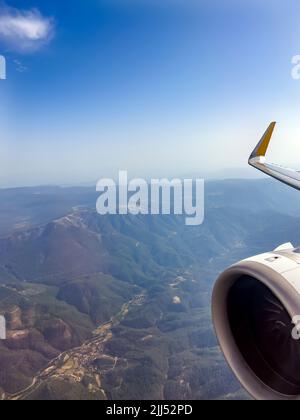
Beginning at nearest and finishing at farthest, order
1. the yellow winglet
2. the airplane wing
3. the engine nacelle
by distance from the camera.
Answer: the engine nacelle < the airplane wing < the yellow winglet

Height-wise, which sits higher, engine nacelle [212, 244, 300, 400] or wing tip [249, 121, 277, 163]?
wing tip [249, 121, 277, 163]

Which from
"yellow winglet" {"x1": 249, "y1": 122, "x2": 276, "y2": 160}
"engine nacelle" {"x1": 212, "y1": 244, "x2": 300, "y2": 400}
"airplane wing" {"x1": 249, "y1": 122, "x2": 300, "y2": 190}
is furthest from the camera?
"yellow winglet" {"x1": 249, "y1": 122, "x2": 276, "y2": 160}

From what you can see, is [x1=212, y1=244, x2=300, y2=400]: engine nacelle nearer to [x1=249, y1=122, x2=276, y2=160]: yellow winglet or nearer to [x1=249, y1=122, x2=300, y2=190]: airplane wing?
[x1=249, y1=122, x2=300, y2=190]: airplane wing

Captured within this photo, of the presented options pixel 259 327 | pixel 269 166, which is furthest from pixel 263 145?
pixel 259 327

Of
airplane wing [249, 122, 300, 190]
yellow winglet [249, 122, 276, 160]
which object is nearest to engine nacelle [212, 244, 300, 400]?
airplane wing [249, 122, 300, 190]
